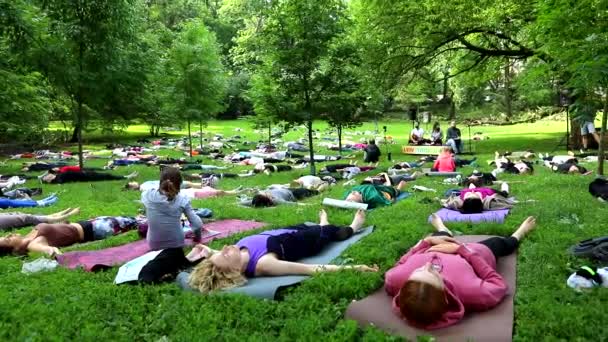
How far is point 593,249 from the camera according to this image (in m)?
5.09

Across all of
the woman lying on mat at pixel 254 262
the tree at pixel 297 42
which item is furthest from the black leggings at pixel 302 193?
the woman lying on mat at pixel 254 262

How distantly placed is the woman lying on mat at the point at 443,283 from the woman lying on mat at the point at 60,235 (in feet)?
13.8

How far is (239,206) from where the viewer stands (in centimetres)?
925

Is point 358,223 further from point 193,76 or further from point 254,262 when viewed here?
point 193,76

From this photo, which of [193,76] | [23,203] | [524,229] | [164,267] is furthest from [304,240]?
[193,76]

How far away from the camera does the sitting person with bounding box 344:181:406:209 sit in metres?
8.88

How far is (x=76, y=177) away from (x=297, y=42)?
22.0 feet

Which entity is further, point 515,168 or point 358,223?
point 515,168

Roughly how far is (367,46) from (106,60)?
8.09 metres

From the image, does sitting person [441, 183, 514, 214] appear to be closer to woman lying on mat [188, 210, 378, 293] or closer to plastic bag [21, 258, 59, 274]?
woman lying on mat [188, 210, 378, 293]

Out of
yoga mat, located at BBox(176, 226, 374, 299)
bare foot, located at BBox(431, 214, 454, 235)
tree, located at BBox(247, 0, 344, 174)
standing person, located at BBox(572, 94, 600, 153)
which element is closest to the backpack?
bare foot, located at BBox(431, 214, 454, 235)

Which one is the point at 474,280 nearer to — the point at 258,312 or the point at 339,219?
the point at 258,312

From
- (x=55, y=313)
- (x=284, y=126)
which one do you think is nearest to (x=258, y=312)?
(x=55, y=313)

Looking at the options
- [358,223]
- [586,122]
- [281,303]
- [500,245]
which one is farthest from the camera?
[586,122]
